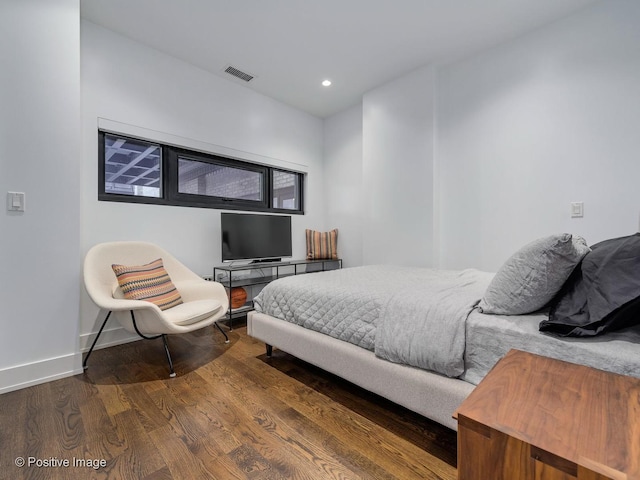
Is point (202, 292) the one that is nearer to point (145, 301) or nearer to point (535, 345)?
point (145, 301)

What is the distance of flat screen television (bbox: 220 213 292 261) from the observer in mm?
3154

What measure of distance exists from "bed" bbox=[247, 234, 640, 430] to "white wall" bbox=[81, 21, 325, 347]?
180cm

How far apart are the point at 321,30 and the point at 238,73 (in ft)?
3.70

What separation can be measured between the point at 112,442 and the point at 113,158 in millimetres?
2350

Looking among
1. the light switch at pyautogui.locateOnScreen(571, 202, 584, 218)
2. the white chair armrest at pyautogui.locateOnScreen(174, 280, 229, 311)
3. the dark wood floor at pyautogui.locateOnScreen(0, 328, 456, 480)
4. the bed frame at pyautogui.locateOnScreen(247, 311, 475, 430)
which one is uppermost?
the light switch at pyautogui.locateOnScreen(571, 202, 584, 218)

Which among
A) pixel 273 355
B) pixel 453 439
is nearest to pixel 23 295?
pixel 273 355

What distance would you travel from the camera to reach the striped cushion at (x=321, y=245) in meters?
4.08

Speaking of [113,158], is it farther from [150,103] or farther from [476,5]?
[476,5]

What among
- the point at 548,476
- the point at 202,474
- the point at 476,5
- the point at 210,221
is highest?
the point at 476,5

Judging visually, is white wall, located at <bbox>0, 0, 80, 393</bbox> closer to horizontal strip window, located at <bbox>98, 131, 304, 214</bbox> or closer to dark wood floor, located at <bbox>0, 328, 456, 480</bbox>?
dark wood floor, located at <bbox>0, 328, 456, 480</bbox>

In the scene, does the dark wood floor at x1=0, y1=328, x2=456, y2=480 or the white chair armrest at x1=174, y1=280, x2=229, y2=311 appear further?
the white chair armrest at x1=174, y1=280, x2=229, y2=311

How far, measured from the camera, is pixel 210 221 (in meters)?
3.20

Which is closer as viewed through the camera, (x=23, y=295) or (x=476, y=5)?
(x=23, y=295)

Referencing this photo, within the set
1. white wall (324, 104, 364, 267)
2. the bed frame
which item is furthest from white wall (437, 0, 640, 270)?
the bed frame
